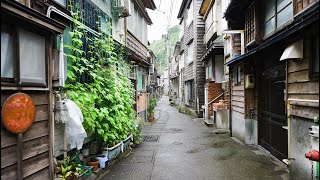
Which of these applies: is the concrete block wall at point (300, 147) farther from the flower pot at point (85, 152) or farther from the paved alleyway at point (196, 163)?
the flower pot at point (85, 152)

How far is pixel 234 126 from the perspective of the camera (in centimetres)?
1252

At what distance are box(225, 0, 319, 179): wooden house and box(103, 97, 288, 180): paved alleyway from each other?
2.41 ft

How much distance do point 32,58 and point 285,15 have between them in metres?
6.72

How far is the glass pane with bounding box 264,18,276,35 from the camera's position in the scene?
27.5ft

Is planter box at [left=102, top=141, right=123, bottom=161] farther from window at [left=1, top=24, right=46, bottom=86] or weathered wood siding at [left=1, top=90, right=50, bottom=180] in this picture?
window at [left=1, top=24, right=46, bottom=86]

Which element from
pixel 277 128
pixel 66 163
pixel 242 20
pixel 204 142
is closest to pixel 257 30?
pixel 242 20

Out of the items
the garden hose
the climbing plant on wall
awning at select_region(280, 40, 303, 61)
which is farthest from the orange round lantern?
awning at select_region(280, 40, 303, 61)

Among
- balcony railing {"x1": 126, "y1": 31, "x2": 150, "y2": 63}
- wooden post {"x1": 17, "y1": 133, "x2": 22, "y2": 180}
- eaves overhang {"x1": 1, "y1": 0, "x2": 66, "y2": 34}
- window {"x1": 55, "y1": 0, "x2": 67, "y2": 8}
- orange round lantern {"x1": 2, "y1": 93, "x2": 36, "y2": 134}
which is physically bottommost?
wooden post {"x1": 17, "y1": 133, "x2": 22, "y2": 180}

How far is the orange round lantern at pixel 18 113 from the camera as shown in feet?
12.5

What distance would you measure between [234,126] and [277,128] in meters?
4.30

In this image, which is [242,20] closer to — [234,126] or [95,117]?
[234,126]

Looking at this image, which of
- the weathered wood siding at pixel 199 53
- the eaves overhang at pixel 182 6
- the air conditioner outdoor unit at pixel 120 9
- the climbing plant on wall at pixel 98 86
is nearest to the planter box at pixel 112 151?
the climbing plant on wall at pixel 98 86

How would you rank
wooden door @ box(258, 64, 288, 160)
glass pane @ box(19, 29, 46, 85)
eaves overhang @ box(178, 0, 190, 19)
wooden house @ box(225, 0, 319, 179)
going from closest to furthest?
1. glass pane @ box(19, 29, 46, 85)
2. wooden house @ box(225, 0, 319, 179)
3. wooden door @ box(258, 64, 288, 160)
4. eaves overhang @ box(178, 0, 190, 19)

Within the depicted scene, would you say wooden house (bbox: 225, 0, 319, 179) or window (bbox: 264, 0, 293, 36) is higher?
window (bbox: 264, 0, 293, 36)
